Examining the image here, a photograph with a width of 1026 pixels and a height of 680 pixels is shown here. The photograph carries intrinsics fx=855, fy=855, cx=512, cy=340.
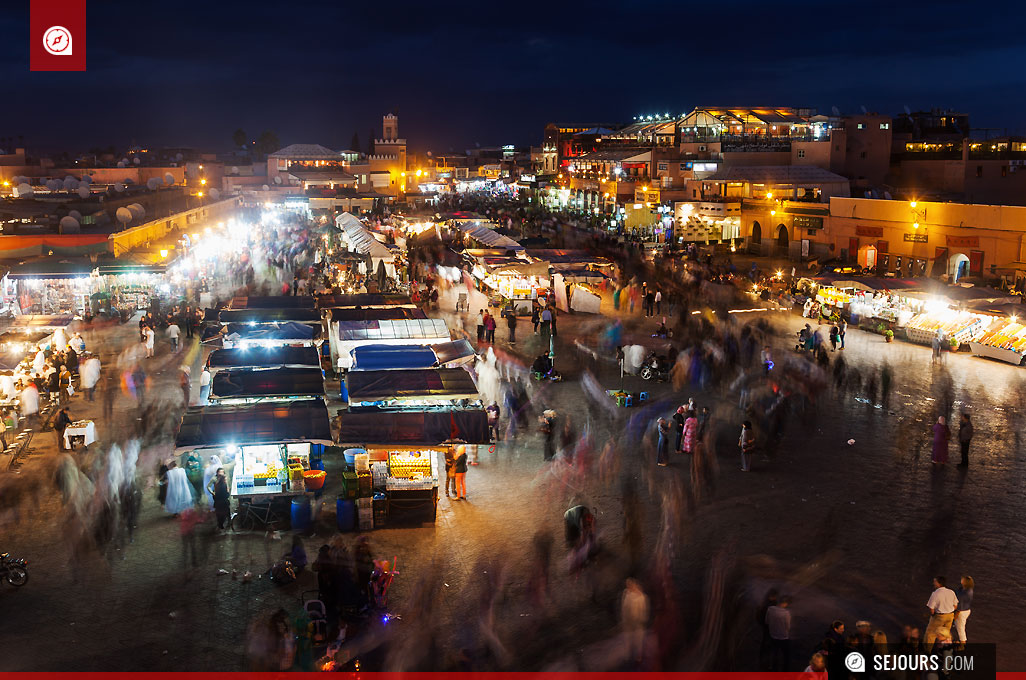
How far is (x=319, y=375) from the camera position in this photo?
1281 cm

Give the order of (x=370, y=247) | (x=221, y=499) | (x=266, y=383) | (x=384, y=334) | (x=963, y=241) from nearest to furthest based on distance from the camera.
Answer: (x=221, y=499)
(x=266, y=383)
(x=384, y=334)
(x=963, y=241)
(x=370, y=247)

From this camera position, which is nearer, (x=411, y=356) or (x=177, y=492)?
(x=177, y=492)

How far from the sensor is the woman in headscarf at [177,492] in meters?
10.4

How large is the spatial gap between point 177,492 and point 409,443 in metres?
2.89

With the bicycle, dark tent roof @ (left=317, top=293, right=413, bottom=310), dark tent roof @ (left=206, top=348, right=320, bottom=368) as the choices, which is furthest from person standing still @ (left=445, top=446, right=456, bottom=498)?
dark tent roof @ (left=317, top=293, right=413, bottom=310)

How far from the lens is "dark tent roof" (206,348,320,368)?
1362cm

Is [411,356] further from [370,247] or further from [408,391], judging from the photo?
[370,247]

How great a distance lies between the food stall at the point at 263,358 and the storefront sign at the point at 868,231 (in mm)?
25256

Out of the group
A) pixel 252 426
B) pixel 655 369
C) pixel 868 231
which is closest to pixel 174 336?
pixel 252 426

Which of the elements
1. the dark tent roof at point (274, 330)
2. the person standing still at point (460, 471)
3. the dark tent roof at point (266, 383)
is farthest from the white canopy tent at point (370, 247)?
→ the person standing still at point (460, 471)

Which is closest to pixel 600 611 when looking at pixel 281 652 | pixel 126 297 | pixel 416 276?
pixel 281 652

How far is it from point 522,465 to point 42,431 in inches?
308

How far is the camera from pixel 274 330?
625 inches

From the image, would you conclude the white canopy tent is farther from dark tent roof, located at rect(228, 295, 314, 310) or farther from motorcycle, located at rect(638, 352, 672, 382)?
motorcycle, located at rect(638, 352, 672, 382)
